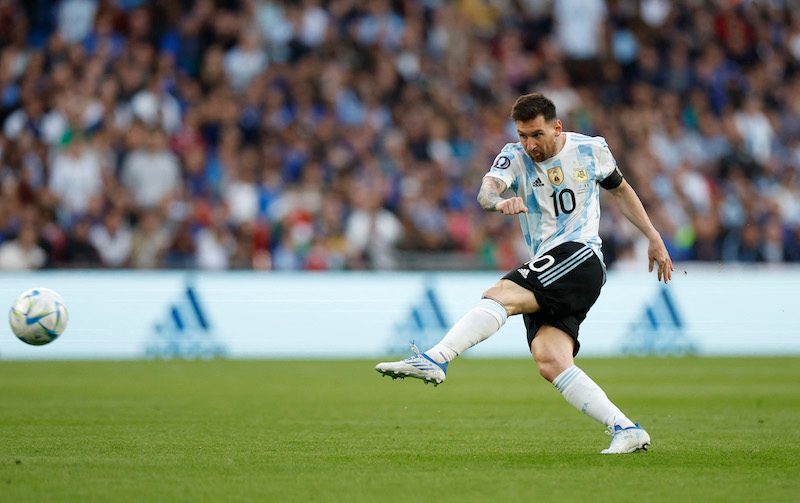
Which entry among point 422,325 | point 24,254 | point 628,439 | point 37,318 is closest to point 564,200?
point 628,439

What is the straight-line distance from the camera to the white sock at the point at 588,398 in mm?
8086

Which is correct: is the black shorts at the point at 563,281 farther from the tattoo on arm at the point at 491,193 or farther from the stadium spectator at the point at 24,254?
the stadium spectator at the point at 24,254

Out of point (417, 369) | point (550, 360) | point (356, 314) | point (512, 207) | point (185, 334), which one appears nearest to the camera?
point (512, 207)

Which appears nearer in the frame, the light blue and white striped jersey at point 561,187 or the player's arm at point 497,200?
the player's arm at point 497,200

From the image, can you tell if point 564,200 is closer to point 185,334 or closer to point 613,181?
point 613,181

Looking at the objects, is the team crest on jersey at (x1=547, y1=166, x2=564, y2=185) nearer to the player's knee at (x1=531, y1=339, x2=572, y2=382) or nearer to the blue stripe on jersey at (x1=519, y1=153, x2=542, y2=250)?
the blue stripe on jersey at (x1=519, y1=153, x2=542, y2=250)

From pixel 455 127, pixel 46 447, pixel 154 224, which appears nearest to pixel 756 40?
pixel 455 127

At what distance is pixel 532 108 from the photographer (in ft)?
26.4

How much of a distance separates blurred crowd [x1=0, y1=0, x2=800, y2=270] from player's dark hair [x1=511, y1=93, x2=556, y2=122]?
37.7ft

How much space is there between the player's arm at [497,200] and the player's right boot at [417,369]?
96 cm

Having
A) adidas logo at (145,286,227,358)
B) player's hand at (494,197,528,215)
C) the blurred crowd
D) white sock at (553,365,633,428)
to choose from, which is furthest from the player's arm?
the blurred crowd

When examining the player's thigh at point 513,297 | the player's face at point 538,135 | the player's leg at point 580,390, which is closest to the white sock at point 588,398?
the player's leg at point 580,390

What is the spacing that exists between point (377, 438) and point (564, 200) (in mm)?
2187

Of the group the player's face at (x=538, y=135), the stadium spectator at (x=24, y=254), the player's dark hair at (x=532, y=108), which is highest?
the player's dark hair at (x=532, y=108)
